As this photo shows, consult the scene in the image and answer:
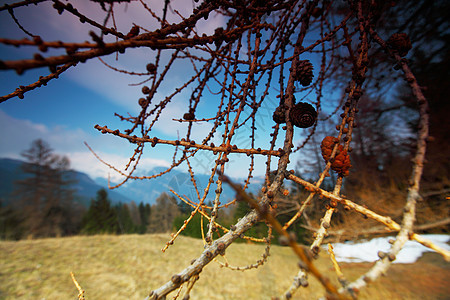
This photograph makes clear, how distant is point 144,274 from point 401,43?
4916mm

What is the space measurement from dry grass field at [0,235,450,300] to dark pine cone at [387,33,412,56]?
319 centimetres

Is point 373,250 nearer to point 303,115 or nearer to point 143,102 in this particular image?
point 303,115

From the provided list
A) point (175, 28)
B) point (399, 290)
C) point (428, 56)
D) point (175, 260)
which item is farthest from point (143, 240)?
point (428, 56)

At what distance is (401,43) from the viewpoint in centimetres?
54

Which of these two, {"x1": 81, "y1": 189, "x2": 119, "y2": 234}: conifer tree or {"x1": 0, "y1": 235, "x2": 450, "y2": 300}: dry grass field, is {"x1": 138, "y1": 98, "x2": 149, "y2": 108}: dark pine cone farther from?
{"x1": 81, "y1": 189, "x2": 119, "y2": 234}: conifer tree

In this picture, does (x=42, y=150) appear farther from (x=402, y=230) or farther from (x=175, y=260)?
(x=402, y=230)

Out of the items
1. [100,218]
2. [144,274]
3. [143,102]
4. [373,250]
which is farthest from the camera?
[100,218]

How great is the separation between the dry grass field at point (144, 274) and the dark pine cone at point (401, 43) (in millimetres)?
3187

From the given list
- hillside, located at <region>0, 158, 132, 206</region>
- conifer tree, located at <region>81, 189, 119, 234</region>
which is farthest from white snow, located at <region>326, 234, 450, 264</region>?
hillside, located at <region>0, 158, 132, 206</region>

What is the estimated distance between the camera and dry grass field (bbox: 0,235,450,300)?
2.84m

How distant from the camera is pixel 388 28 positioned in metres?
2.82

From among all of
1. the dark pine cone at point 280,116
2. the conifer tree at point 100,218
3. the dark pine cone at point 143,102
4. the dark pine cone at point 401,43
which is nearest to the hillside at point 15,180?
the conifer tree at point 100,218

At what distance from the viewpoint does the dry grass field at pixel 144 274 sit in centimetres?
284

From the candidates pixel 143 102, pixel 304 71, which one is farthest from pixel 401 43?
pixel 143 102
